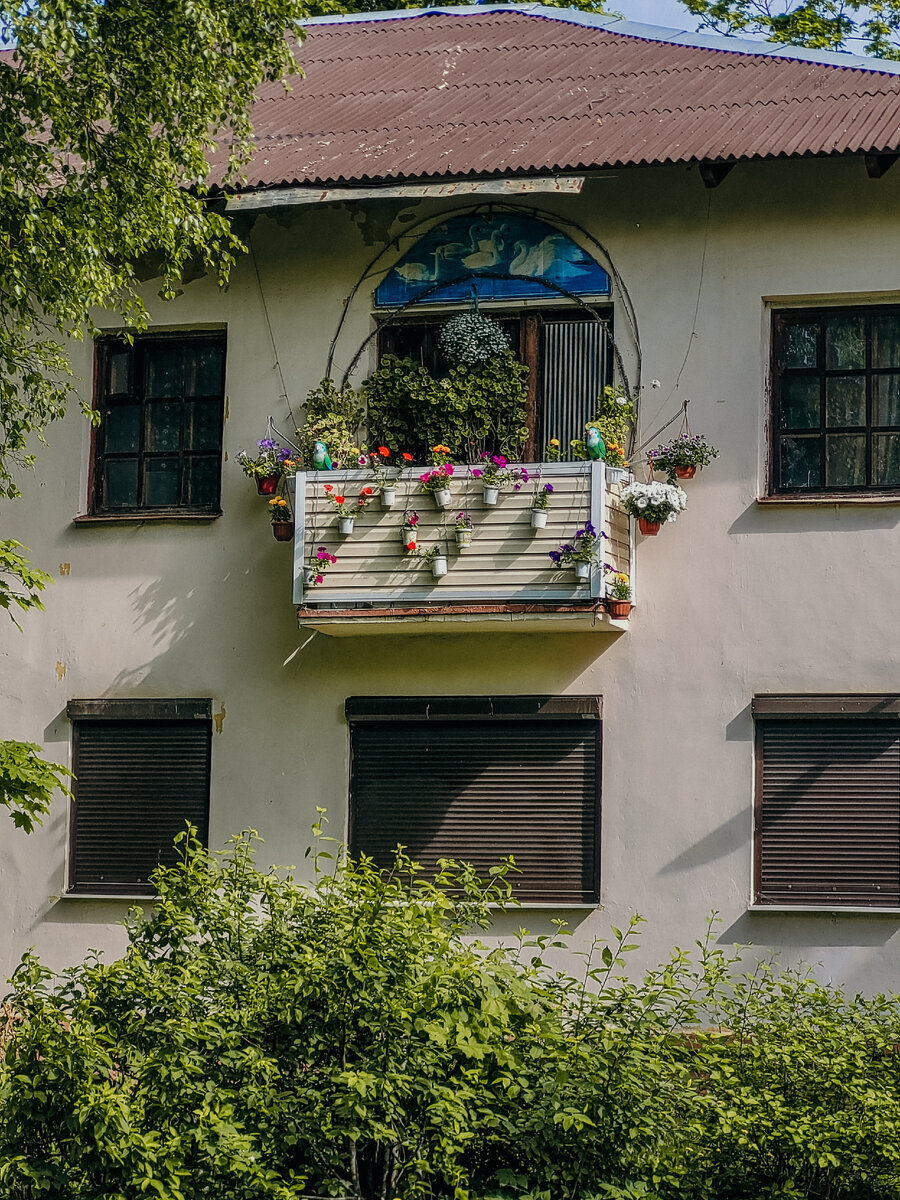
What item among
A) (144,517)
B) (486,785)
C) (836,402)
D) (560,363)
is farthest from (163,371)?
(836,402)

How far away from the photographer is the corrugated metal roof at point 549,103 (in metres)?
13.9

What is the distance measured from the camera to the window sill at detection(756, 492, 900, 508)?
45.3 ft

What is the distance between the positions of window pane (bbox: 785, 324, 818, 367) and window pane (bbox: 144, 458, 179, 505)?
5.17 m

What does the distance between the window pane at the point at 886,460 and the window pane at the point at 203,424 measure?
5.41 m

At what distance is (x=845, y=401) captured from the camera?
1412cm

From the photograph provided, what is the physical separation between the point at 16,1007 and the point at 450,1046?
2.35 m

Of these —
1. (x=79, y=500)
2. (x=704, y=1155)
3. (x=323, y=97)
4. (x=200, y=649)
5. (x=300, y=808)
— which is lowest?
(x=704, y=1155)

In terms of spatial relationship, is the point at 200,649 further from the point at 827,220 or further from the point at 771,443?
the point at 827,220

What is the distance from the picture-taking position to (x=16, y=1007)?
377 inches

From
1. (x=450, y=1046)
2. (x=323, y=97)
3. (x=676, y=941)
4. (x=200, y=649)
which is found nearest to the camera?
(x=450, y=1046)

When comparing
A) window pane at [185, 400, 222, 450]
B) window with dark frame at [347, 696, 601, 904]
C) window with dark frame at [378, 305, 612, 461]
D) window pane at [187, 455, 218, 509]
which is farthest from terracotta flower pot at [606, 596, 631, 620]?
window pane at [185, 400, 222, 450]

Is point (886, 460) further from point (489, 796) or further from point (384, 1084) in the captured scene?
point (384, 1084)

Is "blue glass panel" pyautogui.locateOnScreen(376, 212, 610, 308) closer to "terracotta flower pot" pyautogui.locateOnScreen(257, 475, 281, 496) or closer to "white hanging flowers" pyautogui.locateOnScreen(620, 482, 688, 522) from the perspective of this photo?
"terracotta flower pot" pyautogui.locateOnScreen(257, 475, 281, 496)

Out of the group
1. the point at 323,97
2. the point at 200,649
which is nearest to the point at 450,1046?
the point at 200,649
